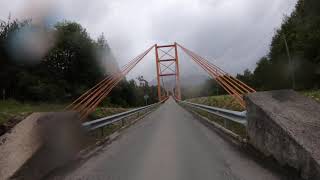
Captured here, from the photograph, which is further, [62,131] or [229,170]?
[62,131]

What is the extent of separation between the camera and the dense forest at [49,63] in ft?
159

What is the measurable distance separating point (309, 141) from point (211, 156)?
2.55 metres

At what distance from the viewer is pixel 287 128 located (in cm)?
680

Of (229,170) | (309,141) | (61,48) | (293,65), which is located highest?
(61,48)

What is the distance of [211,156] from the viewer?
8484 millimetres

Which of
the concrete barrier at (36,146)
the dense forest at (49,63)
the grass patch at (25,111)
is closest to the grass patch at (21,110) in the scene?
the grass patch at (25,111)

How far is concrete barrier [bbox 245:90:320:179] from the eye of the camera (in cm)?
606

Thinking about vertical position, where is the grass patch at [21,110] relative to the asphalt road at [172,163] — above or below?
above

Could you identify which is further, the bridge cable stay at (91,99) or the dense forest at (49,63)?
the dense forest at (49,63)

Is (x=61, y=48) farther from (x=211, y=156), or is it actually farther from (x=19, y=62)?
(x=211, y=156)

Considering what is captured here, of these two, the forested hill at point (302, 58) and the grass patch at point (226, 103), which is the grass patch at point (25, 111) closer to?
the grass patch at point (226, 103)

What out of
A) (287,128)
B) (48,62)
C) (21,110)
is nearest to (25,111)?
(21,110)

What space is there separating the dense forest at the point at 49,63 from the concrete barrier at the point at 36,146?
116 feet

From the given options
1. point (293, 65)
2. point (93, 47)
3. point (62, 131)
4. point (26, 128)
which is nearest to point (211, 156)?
point (62, 131)
